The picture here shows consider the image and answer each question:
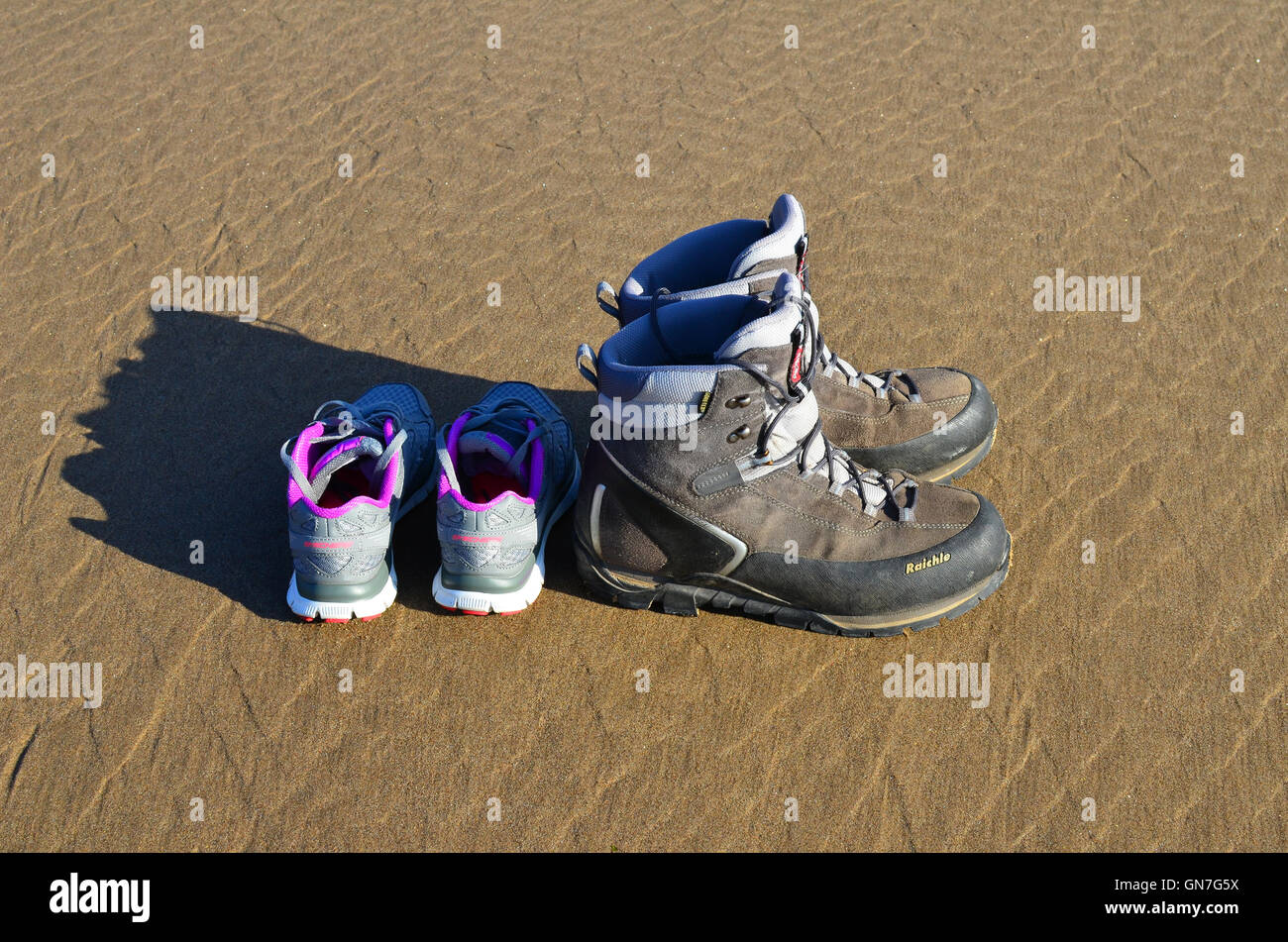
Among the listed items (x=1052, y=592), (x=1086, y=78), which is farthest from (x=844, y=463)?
(x=1086, y=78)

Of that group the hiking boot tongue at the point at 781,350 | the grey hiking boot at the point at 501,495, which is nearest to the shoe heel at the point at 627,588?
the grey hiking boot at the point at 501,495

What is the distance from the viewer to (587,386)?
4.77 metres

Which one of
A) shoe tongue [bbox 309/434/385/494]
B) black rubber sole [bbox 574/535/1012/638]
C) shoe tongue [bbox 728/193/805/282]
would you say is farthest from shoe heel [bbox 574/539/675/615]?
shoe tongue [bbox 728/193/805/282]

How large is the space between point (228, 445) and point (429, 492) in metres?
0.97

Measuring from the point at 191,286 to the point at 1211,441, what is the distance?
4.78 meters

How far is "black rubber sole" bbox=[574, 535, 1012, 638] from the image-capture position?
3.71m

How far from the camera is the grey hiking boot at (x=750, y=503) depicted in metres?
3.38

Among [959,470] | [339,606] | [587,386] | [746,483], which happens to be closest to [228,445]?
[339,606]

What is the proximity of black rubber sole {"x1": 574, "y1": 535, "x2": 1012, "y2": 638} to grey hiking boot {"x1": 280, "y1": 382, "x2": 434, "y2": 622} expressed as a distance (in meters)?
0.70

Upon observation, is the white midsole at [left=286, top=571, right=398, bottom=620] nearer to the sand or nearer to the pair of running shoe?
the pair of running shoe

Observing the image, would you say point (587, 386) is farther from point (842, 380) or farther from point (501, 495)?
point (501, 495)

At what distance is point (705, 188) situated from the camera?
580 centimetres

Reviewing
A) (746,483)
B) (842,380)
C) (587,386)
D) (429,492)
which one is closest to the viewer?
(746,483)

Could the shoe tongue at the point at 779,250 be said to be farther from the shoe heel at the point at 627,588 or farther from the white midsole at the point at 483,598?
the white midsole at the point at 483,598
